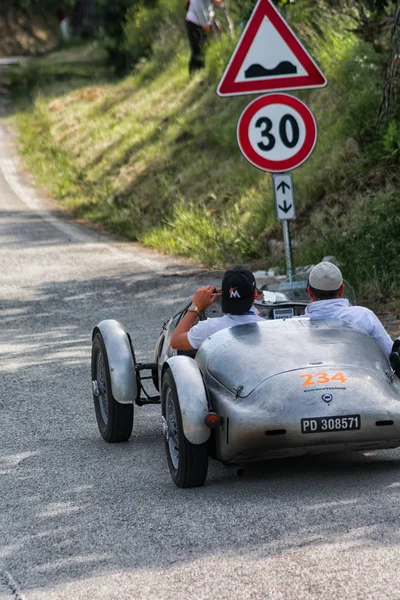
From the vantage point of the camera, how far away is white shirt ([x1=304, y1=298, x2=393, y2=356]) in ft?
23.2

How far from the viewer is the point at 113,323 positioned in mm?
8078

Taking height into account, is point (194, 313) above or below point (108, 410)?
above

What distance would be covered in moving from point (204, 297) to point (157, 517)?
188cm

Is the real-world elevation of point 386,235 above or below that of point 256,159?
below

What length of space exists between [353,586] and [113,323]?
11.8 ft

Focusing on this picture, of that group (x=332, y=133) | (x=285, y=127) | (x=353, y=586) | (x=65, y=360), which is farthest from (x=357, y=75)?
(x=353, y=586)

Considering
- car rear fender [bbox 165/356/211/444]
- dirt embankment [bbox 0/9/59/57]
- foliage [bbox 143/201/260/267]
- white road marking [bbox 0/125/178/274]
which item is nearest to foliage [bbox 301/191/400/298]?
foliage [bbox 143/201/260/267]

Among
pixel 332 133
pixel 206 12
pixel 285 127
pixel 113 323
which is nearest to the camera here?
pixel 113 323

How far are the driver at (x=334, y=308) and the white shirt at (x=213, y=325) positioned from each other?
0.34 m

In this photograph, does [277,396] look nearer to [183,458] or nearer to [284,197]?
[183,458]

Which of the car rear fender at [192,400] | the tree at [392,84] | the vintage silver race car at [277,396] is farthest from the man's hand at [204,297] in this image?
the tree at [392,84]

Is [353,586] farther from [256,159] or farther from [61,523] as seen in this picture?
[256,159]

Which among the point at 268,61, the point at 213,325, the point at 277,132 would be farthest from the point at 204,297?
the point at 268,61

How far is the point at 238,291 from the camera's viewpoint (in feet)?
23.2
